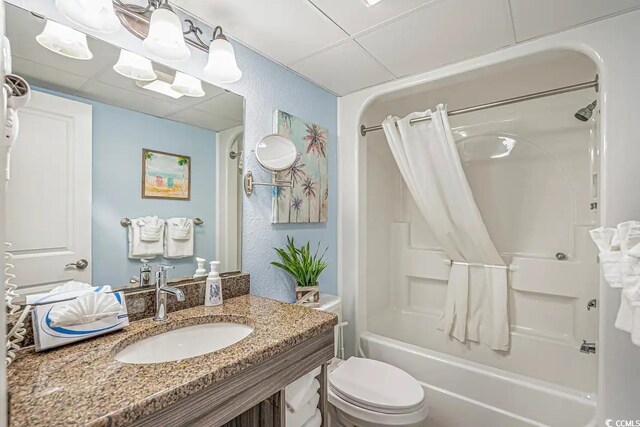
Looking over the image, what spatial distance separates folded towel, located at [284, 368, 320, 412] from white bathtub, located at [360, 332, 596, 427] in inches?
37.1

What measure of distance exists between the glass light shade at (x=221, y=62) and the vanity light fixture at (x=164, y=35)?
0.45 feet

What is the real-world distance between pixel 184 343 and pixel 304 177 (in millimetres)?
1071

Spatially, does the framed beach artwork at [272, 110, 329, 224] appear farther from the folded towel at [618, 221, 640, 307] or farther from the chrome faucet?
the folded towel at [618, 221, 640, 307]

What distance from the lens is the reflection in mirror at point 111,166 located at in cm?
90

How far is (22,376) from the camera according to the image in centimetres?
69

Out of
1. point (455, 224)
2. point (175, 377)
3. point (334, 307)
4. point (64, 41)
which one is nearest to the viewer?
point (175, 377)

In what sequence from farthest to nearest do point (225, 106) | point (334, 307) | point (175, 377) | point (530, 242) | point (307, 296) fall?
1. point (530, 242)
2. point (334, 307)
3. point (307, 296)
4. point (225, 106)
5. point (175, 377)

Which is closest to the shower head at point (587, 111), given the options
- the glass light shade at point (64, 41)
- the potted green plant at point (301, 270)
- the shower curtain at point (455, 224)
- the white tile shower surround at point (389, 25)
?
the white tile shower surround at point (389, 25)

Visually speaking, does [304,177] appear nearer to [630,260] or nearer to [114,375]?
[114,375]

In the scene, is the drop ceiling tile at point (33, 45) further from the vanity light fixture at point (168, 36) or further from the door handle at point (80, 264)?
the door handle at point (80, 264)

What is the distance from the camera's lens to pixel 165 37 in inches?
40.8

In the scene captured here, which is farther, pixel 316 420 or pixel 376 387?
pixel 376 387

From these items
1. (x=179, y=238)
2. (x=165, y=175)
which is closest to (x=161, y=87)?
(x=165, y=175)

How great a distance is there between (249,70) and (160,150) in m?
0.64
